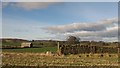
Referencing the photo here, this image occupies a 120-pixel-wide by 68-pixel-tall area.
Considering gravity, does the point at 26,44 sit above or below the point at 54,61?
below

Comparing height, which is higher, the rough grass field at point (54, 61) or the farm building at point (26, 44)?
the rough grass field at point (54, 61)

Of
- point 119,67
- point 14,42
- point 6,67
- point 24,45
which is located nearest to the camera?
point 6,67

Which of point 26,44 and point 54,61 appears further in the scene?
point 26,44

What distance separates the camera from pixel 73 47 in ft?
130

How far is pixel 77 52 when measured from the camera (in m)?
39.6

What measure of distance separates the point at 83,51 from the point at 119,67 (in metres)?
21.2

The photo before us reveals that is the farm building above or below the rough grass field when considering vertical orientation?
below

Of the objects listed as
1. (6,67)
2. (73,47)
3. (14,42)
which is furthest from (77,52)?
(6,67)

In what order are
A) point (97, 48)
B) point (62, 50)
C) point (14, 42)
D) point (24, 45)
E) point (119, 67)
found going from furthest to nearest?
1. point (14, 42)
2. point (24, 45)
3. point (97, 48)
4. point (62, 50)
5. point (119, 67)

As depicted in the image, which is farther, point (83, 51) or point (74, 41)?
point (74, 41)

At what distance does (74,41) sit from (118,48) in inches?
597

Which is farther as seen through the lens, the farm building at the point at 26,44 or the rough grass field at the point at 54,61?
the farm building at the point at 26,44

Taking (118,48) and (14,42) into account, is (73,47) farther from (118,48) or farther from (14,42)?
(14,42)

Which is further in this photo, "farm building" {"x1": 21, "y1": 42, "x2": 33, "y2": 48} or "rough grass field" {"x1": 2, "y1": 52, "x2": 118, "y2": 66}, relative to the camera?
"farm building" {"x1": 21, "y1": 42, "x2": 33, "y2": 48}
